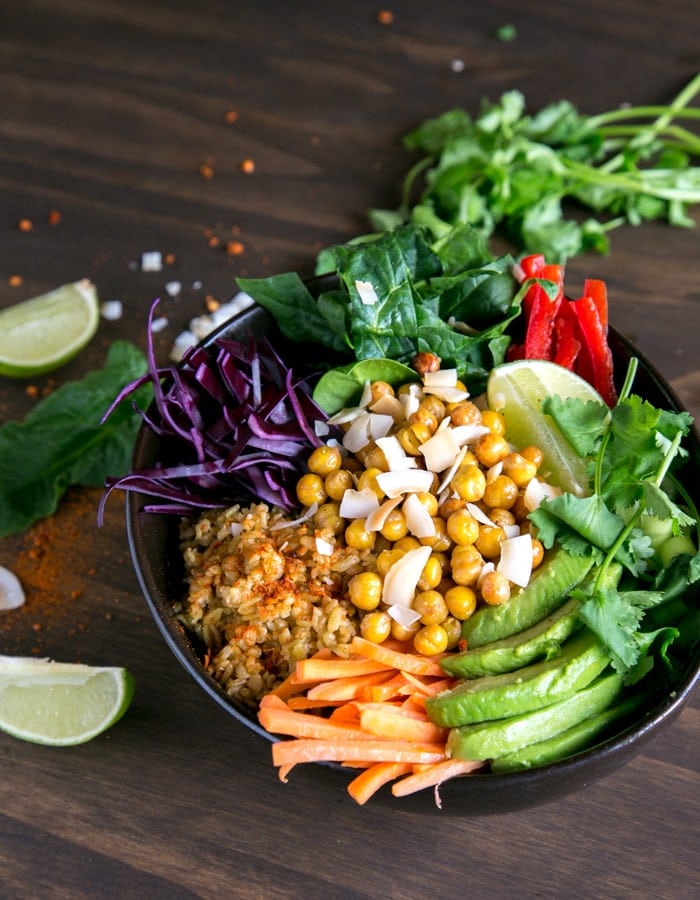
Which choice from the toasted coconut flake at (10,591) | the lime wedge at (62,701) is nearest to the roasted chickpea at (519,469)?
the lime wedge at (62,701)

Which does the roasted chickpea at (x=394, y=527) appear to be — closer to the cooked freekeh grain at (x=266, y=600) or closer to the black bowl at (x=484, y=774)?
the cooked freekeh grain at (x=266, y=600)

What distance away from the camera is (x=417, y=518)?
7.37 feet

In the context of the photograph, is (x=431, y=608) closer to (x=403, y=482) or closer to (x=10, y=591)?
(x=403, y=482)

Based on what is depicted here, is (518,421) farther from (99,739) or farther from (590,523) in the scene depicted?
(99,739)

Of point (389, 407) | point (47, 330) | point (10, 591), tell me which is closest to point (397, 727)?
point (389, 407)

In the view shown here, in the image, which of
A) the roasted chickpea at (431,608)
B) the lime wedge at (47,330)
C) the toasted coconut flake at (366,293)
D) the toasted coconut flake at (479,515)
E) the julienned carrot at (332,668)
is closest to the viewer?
the julienned carrot at (332,668)

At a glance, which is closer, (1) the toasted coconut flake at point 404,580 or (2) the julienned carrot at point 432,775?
(2) the julienned carrot at point 432,775

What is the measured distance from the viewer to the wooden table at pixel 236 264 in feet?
7.89

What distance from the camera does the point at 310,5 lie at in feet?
12.7

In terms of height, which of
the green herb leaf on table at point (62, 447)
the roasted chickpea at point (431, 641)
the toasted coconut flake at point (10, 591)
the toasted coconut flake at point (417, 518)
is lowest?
the toasted coconut flake at point (10, 591)

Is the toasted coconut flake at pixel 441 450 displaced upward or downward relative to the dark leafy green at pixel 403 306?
downward

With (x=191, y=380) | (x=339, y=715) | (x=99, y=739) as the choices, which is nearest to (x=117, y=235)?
(x=191, y=380)

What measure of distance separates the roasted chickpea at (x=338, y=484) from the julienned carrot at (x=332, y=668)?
15.8 inches

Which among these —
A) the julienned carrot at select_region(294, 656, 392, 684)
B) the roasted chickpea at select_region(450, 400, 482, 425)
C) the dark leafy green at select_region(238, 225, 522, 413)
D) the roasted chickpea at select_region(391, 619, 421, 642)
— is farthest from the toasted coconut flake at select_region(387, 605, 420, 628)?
the dark leafy green at select_region(238, 225, 522, 413)
